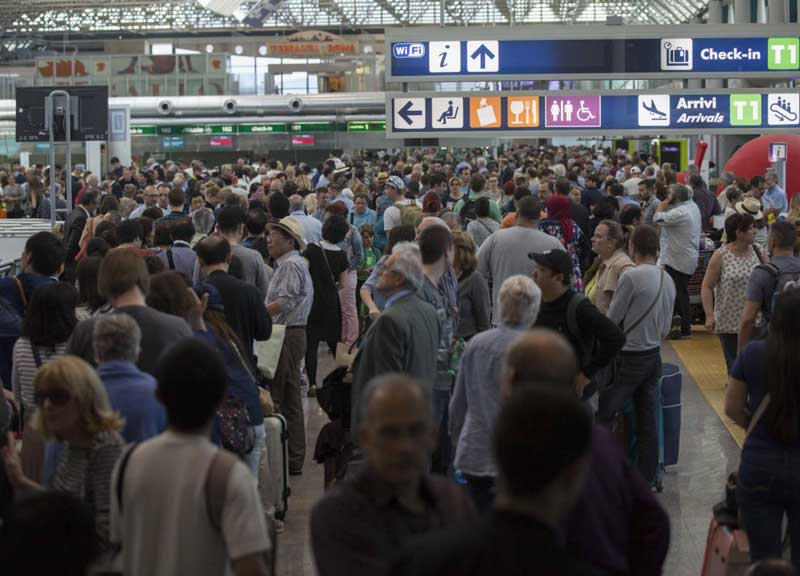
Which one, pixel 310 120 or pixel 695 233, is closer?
pixel 695 233

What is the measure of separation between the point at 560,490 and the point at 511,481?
0.12 metres

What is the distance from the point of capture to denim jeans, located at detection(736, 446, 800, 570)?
471 centimetres

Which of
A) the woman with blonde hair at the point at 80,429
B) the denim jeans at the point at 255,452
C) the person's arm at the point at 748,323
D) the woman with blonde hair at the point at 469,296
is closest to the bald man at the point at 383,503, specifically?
the woman with blonde hair at the point at 80,429

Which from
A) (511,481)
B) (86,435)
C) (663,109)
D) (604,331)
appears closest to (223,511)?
(86,435)

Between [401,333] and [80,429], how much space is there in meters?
1.91

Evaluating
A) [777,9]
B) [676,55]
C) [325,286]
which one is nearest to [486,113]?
[676,55]

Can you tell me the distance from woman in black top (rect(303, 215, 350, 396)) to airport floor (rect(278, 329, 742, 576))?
0.60 metres

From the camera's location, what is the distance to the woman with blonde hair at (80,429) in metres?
4.32

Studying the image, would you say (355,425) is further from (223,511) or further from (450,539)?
(450,539)

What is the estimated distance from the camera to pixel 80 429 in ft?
14.2

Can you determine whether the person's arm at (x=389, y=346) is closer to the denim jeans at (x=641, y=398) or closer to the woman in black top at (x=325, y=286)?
the denim jeans at (x=641, y=398)

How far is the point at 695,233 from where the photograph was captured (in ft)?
43.7

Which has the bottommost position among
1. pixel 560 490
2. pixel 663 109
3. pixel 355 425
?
pixel 355 425

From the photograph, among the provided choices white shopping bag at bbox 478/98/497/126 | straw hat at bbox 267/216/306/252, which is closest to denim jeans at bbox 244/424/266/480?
straw hat at bbox 267/216/306/252
